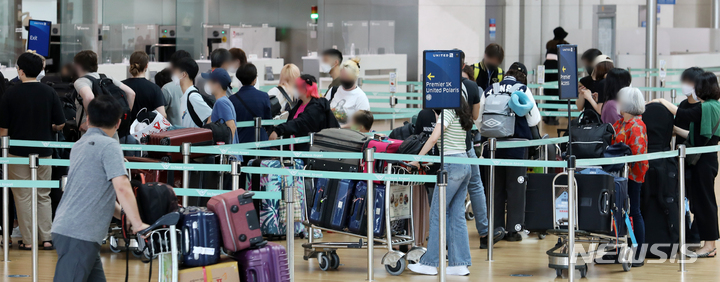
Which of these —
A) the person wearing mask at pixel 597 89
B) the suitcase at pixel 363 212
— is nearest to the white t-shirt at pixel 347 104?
the suitcase at pixel 363 212

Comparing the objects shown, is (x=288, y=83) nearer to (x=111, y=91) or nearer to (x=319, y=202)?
(x=111, y=91)

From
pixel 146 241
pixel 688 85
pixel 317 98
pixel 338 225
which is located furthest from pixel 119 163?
pixel 688 85

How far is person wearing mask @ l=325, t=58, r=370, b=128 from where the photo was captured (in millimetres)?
7156

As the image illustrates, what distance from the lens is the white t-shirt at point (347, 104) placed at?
715 centimetres

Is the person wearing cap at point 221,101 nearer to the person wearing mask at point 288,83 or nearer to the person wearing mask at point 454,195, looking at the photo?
the person wearing mask at point 288,83

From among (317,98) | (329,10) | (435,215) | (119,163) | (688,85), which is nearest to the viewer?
(119,163)

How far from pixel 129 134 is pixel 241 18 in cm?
1068

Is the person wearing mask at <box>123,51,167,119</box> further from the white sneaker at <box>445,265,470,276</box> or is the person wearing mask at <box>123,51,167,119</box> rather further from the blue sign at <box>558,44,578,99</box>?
the blue sign at <box>558,44,578,99</box>

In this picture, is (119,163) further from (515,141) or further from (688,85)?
(688,85)

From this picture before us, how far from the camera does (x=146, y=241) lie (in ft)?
12.7

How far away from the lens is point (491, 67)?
8117mm

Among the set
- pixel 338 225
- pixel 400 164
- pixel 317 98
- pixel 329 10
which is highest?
pixel 329 10

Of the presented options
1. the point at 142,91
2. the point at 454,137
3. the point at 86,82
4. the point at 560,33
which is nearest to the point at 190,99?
the point at 142,91

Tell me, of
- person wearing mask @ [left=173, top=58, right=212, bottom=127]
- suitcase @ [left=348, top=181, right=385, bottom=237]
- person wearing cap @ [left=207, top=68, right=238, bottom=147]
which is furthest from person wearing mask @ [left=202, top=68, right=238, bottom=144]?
suitcase @ [left=348, top=181, right=385, bottom=237]
